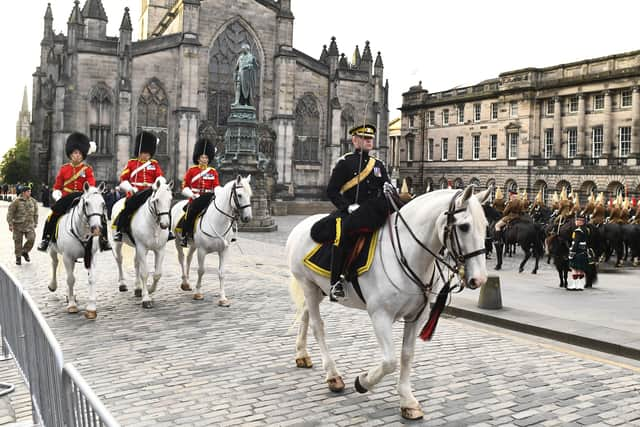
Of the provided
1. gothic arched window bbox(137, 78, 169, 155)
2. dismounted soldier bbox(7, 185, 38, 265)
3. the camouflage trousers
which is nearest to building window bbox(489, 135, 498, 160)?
gothic arched window bbox(137, 78, 169, 155)

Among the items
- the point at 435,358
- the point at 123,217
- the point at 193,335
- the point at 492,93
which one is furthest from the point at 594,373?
the point at 492,93

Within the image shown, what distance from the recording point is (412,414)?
18.4ft

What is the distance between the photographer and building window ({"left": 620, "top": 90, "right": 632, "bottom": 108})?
51281 millimetres

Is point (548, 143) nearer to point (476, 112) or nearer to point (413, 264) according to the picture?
point (476, 112)

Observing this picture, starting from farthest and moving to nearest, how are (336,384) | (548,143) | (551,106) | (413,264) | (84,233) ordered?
(548,143) → (551,106) → (84,233) → (336,384) → (413,264)

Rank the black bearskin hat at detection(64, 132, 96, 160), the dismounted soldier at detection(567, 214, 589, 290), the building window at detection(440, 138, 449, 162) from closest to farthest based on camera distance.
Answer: the black bearskin hat at detection(64, 132, 96, 160), the dismounted soldier at detection(567, 214, 589, 290), the building window at detection(440, 138, 449, 162)

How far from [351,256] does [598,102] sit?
55.2 meters

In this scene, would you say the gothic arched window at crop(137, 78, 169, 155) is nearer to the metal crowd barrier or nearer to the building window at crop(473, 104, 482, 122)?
the building window at crop(473, 104, 482, 122)

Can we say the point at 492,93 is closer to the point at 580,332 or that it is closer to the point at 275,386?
the point at 580,332

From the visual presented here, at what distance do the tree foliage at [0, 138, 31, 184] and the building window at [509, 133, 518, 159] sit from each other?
6473 centimetres

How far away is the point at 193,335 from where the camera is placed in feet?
28.9

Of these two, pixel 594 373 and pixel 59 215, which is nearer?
pixel 594 373

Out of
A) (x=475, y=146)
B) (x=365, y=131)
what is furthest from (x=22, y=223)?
(x=475, y=146)

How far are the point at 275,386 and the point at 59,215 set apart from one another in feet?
20.1
